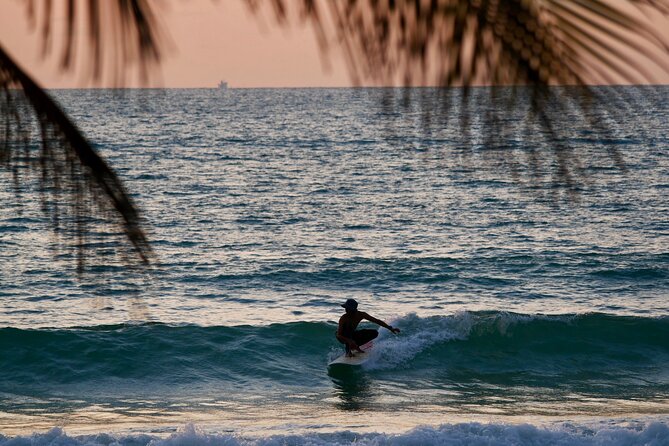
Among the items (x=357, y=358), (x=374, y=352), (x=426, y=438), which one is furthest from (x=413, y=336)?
(x=426, y=438)

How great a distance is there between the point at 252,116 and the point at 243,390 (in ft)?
236

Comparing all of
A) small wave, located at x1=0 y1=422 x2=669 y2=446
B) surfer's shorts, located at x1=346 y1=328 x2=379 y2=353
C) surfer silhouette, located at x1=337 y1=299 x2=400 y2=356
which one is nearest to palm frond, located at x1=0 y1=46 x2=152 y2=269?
small wave, located at x1=0 y1=422 x2=669 y2=446

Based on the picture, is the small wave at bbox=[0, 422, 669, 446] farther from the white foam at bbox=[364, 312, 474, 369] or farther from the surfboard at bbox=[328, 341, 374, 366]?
the white foam at bbox=[364, 312, 474, 369]

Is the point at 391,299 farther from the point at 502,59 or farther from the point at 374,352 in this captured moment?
the point at 502,59

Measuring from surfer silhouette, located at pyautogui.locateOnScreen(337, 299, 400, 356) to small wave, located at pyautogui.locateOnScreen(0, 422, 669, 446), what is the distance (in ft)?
14.7

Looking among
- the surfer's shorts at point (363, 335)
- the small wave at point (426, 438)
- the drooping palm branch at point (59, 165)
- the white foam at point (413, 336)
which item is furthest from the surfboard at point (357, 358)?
the drooping palm branch at point (59, 165)

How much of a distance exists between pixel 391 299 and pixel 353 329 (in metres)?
8.26

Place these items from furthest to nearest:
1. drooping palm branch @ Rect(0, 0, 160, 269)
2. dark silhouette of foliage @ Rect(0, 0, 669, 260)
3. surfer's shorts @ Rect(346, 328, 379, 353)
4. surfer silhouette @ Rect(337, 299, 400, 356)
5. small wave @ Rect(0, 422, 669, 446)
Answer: surfer's shorts @ Rect(346, 328, 379, 353) < surfer silhouette @ Rect(337, 299, 400, 356) < small wave @ Rect(0, 422, 669, 446) < drooping palm branch @ Rect(0, 0, 160, 269) < dark silhouette of foliage @ Rect(0, 0, 669, 260)

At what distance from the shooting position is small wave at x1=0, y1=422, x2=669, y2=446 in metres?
10.8

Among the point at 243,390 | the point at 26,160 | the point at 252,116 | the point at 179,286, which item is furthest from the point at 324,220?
the point at 252,116

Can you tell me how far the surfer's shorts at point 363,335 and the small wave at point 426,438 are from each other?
561 cm

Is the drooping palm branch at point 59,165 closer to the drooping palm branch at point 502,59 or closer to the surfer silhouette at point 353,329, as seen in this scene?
the drooping palm branch at point 502,59

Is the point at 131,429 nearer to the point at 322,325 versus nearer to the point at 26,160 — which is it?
the point at 322,325

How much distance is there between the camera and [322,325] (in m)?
21.6
